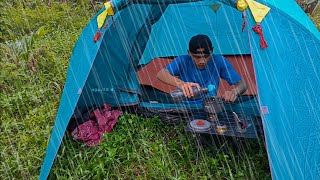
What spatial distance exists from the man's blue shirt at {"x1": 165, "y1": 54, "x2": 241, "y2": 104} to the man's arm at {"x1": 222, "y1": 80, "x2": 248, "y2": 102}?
20 cm

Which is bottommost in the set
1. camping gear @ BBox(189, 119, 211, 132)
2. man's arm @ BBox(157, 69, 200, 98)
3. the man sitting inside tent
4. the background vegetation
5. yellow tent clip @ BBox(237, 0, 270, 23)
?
the background vegetation

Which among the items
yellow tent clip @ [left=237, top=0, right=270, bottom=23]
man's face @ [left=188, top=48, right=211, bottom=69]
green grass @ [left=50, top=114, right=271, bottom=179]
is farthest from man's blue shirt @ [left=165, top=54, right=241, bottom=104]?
yellow tent clip @ [left=237, top=0, right=270, bottom=23]

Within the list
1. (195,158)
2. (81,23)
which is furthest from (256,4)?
(81,23)

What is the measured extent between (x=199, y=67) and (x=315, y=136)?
4.38ft

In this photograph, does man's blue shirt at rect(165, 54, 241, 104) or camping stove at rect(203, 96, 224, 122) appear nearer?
camping stove at rect(203, 96, 224, 122)

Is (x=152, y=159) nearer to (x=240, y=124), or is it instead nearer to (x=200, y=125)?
(x=200, y=125)

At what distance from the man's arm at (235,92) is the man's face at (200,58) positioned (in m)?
0.36

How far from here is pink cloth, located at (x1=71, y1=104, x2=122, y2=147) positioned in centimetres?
349

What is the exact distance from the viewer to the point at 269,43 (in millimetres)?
2662

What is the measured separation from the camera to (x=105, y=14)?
317 cm

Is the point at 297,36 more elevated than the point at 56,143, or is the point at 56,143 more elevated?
the point at 297,36

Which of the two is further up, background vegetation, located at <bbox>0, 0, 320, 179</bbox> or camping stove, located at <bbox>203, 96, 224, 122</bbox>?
camping stove, located at <bbox>203, 96, 224, 122</bbox>

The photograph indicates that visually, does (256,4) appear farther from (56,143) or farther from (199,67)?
(56,143)

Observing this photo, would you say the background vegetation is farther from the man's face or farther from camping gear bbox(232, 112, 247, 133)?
the man's face
